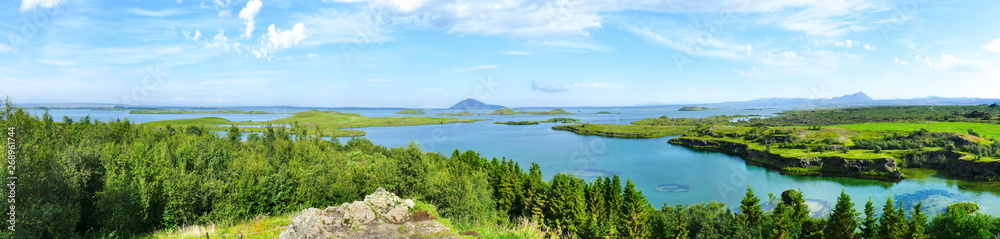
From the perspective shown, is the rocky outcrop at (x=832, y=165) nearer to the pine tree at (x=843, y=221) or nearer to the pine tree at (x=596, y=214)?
the pine tree at (x=843, y=221)

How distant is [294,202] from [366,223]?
20062 mm

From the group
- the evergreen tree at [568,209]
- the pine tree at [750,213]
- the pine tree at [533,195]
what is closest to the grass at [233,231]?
the evergreen tree at [568,209]

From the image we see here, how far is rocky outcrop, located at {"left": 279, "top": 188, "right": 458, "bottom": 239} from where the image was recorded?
13922 millimetres

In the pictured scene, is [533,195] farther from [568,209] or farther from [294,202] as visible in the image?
[294,202]

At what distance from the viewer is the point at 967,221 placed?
114 ft

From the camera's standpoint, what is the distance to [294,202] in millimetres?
31734

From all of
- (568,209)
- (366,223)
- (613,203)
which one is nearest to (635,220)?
(613,203)

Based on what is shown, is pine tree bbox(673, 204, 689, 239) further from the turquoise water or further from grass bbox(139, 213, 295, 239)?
grass bbox(139, 213, 295, 239)

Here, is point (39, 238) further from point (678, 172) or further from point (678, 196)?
point (678, 172)

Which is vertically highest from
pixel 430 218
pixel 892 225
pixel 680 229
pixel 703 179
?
pixel 430 218

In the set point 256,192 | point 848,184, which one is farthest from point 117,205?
point 848,184

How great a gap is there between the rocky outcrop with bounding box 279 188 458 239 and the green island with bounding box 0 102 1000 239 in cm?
72

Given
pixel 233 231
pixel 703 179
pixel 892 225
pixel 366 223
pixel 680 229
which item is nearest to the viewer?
pixel 366 223

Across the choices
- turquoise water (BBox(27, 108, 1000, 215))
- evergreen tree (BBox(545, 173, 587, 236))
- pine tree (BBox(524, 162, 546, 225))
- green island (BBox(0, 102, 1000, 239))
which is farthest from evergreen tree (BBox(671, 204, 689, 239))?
turquoise water (BBox(27, 108, 1000, 215))
